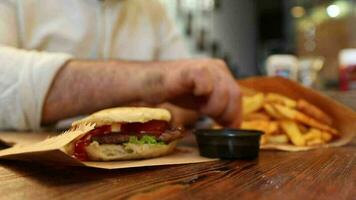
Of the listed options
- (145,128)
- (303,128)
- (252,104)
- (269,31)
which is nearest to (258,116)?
(252,104)

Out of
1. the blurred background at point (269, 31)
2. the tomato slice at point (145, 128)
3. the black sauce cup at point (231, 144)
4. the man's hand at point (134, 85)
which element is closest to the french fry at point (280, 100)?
the man's hand at point (134, 85)

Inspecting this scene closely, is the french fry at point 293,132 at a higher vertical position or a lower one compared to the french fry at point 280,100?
lower

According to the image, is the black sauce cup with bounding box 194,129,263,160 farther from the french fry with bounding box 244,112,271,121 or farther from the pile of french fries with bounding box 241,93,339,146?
the french fry with bounding box 244,112,271,121

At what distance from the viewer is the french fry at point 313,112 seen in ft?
3.78

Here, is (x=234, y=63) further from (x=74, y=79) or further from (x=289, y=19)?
(x=74, y=79)

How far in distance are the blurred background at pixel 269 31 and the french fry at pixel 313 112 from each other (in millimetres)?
1379

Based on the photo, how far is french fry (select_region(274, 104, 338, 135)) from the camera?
113 centimetres

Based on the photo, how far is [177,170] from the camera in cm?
71

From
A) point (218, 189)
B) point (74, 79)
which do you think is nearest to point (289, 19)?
point (74, 79)

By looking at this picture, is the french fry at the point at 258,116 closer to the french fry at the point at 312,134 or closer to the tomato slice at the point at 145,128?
the french fry at the point at 312,134

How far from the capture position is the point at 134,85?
1171 millimetres

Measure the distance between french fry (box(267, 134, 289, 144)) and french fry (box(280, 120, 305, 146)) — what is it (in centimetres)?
2

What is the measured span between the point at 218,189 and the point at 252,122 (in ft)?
2.33

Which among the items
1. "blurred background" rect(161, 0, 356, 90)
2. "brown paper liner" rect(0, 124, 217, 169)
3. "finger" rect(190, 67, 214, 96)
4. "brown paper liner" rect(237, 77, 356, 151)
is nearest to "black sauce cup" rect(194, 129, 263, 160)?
"brown paper liner" rect(0, 124, 217, 169)
